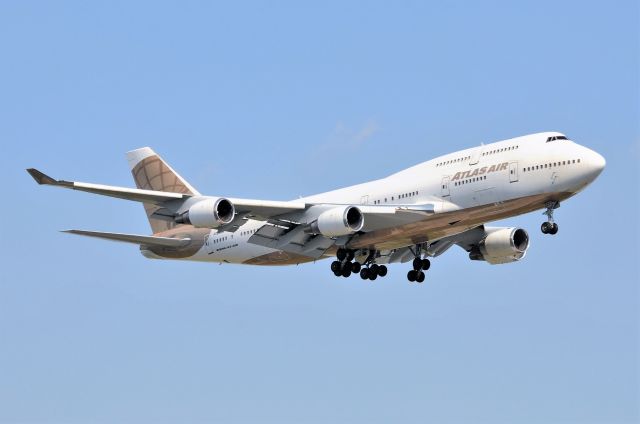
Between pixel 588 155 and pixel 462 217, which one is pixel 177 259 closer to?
pixel 462 217

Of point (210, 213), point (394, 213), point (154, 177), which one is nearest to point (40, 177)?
point (210, 213)

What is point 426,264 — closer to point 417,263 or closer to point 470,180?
point 417,263

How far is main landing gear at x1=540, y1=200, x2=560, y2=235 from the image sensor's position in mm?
49750

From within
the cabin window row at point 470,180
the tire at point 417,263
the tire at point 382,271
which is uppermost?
the cabin window row at point 470,180

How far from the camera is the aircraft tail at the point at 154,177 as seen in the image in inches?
2514

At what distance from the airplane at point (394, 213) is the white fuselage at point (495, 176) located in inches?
1.7

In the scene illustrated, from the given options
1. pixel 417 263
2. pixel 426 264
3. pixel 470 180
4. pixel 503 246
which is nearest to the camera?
pixel 470 180

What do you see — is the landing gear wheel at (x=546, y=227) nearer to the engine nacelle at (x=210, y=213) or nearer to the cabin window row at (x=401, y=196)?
the cabin window row at (x=401, y=196)

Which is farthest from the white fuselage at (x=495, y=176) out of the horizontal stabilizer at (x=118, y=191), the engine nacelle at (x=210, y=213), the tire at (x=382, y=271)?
the horizontal stabilizer at (x=118, y=191)

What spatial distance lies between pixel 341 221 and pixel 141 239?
37.5ft

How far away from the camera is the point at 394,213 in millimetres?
52125

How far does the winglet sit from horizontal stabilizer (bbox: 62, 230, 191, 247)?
7.24 metres

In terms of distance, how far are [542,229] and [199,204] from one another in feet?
45.8

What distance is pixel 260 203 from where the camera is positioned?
173 feet
